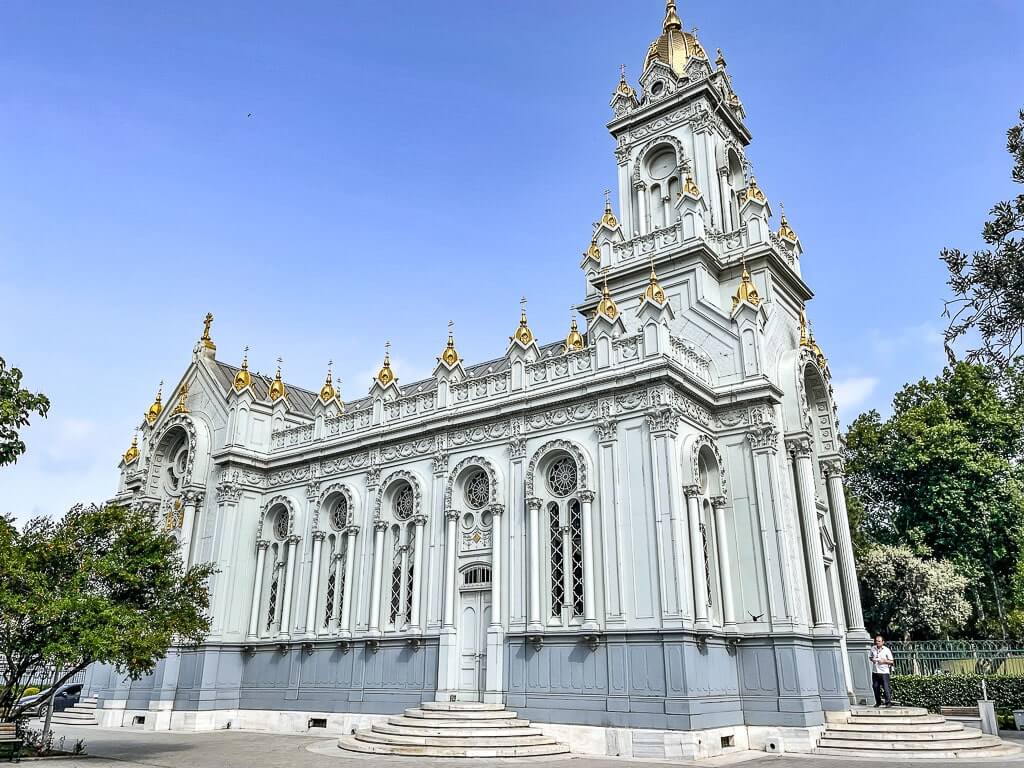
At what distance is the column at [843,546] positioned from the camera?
80.8 feet

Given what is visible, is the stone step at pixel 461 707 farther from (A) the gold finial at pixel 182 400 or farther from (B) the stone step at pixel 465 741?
(A) the gold finial at pixel 182 400

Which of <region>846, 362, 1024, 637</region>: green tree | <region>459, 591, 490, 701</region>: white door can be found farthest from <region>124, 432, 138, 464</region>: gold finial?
<region>846, 362, 1024, 637</region>: green tree

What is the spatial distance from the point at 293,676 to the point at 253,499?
22.8ft

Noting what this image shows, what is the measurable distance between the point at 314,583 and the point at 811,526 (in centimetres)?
1598

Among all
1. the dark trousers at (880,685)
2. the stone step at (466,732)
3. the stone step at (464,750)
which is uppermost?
the dark trousers at (880,685)

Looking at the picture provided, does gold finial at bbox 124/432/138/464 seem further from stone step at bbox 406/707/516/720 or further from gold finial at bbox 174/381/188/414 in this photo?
stone step at bbox 406/707/516/720

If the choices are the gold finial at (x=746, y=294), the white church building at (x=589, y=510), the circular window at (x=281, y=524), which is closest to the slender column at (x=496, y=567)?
the white church building at (x=589, y=510)

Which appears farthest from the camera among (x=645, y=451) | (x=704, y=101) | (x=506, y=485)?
(x=704, y=101)

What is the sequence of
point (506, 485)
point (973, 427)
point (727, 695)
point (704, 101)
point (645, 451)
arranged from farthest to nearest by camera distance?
point (973, 427) < point (704, 101) < point (506, 485) < point (645, 451) < point (727, 695)

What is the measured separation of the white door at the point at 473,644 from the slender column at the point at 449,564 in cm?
36

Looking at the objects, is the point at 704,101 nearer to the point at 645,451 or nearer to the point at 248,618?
the point at 645,451

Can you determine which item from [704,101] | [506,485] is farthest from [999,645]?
[704,101]

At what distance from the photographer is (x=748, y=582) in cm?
2106

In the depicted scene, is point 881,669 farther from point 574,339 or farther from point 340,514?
point 340,514
